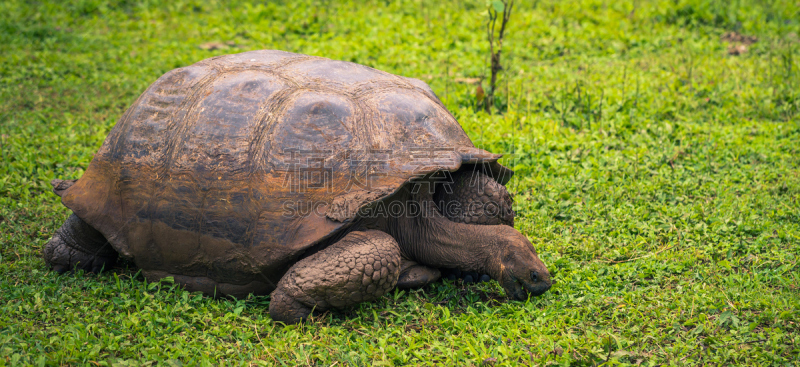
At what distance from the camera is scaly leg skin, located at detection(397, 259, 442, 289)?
312cm

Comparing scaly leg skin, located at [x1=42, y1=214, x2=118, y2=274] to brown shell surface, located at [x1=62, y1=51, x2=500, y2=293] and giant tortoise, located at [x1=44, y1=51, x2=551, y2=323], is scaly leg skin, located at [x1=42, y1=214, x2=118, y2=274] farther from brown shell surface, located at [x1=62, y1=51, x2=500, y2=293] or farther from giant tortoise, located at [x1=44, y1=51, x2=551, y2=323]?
brown shell surface, located at [x1=62, y1=51, x2=500, y2=293]

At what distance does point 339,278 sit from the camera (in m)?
2.76

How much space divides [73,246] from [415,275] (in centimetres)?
201

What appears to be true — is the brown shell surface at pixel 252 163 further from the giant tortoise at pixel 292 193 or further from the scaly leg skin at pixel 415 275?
the scaly leg skin at pixel 415 275

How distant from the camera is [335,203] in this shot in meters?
2.83

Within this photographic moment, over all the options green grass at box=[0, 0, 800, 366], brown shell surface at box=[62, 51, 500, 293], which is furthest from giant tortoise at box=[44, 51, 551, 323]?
green grass at box=[0, 0, 800, 366]

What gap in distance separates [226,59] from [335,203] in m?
1.27

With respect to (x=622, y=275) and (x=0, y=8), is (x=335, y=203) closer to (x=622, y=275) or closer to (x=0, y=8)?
(x=622, y=275)

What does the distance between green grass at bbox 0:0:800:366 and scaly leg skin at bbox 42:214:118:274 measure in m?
0.11

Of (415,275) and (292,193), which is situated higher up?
(292,193)

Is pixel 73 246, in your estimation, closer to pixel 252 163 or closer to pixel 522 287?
pixel 252 163

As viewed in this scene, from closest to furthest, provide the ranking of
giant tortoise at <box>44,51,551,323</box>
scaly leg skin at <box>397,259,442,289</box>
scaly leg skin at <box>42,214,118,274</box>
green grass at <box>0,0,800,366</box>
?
green grass at <box>0,0,800,366</box>
giant tortoise at <box>44,51,551,323</box>
scaly leg skin at <box>397,259,442,289</box>
scaly leg skin at <box>42,214,118,274</box>

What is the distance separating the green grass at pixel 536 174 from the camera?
2693 millimetres

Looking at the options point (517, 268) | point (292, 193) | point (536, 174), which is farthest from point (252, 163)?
point (536, 174)
